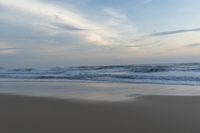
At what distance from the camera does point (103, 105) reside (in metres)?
7.22

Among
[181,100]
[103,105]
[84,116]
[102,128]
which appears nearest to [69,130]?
[102,128]

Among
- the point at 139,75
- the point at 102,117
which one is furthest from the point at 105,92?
the point at 139,75

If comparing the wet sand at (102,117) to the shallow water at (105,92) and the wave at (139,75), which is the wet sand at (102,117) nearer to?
the shallow water at (105,92)

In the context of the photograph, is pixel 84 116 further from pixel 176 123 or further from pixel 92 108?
pixel 176 123

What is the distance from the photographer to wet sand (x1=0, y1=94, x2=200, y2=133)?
485 centimetres

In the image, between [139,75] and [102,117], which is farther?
[139,75]

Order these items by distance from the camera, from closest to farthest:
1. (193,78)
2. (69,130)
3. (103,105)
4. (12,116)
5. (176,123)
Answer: (69,130) → (176,123) → (12,116) → (103,105) → (193,78)

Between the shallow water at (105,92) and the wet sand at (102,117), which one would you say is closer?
the wet sand at (102,117)

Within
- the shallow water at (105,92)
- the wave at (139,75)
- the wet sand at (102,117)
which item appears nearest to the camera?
the wet sand at (102,117)

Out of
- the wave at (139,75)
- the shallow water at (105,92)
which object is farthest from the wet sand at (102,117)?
the wave at (139,75)

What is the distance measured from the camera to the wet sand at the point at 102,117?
15.9 feet

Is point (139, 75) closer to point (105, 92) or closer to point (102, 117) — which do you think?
point (105, 92)

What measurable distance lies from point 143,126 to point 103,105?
2.25 meters

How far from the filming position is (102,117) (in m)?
5.85
